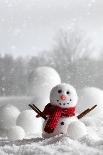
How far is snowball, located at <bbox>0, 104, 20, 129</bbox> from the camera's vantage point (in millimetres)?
8781

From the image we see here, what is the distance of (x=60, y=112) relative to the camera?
6.08m

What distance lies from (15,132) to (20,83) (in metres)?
14.5

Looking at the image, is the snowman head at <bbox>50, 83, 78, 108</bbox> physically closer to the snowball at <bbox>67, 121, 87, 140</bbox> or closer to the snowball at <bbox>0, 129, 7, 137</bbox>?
the snowball at <bbox>67, 121, 87, 140</bbox>

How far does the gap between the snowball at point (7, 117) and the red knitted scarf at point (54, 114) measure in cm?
274

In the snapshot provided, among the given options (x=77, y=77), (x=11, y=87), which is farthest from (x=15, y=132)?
(x=11, y=87)

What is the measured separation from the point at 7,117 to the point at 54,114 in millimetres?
2980

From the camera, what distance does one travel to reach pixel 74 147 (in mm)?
4777

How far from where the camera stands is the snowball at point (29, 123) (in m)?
8.33

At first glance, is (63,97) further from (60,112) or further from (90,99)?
(90,99)

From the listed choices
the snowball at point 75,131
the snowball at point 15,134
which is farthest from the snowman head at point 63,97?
the snowball at point 15,134

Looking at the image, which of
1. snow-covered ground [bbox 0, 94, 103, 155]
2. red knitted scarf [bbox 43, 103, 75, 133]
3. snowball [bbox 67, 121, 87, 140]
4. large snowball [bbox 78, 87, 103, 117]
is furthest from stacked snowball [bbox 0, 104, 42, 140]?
snow-covered ground [bbox 0, 94, 103, 155]

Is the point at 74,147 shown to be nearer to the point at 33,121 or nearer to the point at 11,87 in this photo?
the point at 33,121

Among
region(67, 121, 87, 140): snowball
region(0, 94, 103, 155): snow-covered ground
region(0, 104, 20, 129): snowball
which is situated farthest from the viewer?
region(0, 104, 20, 129): snowball

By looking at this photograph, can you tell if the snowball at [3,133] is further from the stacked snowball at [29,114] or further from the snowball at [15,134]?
the snowball at [15,134]
